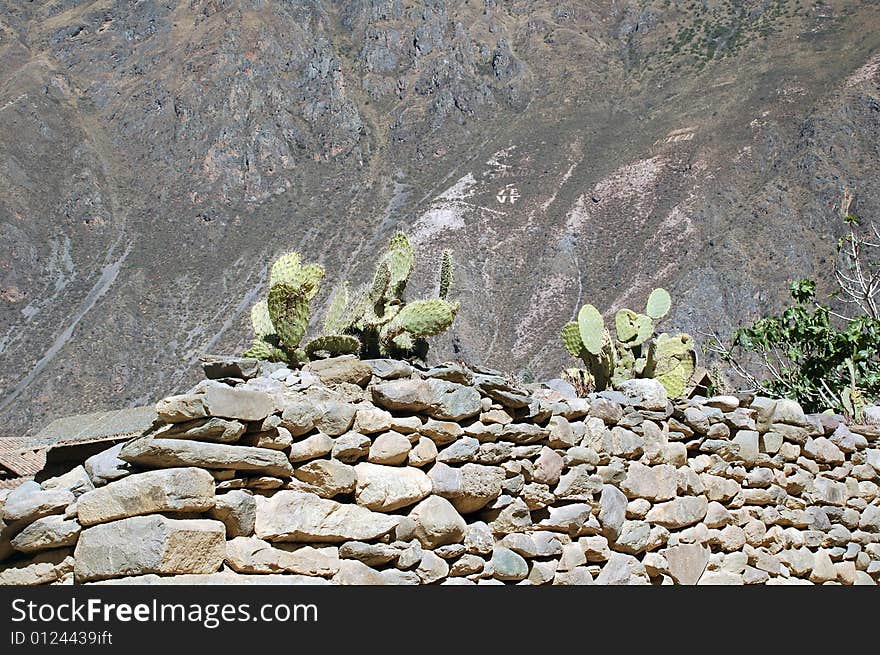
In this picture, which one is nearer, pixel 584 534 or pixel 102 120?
pixel 584 534

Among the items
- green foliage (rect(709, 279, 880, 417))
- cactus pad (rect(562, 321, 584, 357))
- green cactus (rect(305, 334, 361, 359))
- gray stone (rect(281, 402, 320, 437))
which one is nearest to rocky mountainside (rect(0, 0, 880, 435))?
green foliage (rect(709, 279, 880, 417))

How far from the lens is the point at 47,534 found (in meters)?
3.68

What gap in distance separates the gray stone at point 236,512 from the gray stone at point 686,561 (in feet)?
9.65

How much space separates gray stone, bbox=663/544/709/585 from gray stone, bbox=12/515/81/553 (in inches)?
143

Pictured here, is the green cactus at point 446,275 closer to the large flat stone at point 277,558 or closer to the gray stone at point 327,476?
the gray stone at point 327,476

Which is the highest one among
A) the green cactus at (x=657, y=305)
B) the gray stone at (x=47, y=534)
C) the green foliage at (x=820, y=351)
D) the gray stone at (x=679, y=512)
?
the green foliage at (x=820, y=351)

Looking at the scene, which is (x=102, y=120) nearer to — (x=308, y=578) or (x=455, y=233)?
(x=455, y=233)

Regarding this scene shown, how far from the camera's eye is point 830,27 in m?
59.0

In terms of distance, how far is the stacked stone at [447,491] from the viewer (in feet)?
12.3

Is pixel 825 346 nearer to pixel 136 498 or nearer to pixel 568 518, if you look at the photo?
pixel 568 518

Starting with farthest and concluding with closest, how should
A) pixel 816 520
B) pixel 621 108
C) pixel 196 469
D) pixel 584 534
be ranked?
pixel 621 108, pixel 816 520, pixel 584 534, pixel 196 469

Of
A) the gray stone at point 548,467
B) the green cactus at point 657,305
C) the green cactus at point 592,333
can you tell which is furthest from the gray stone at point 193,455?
the green cactus at point 657,305

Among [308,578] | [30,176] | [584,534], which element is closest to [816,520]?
[584,534]

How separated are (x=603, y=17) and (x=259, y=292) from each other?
151ft
